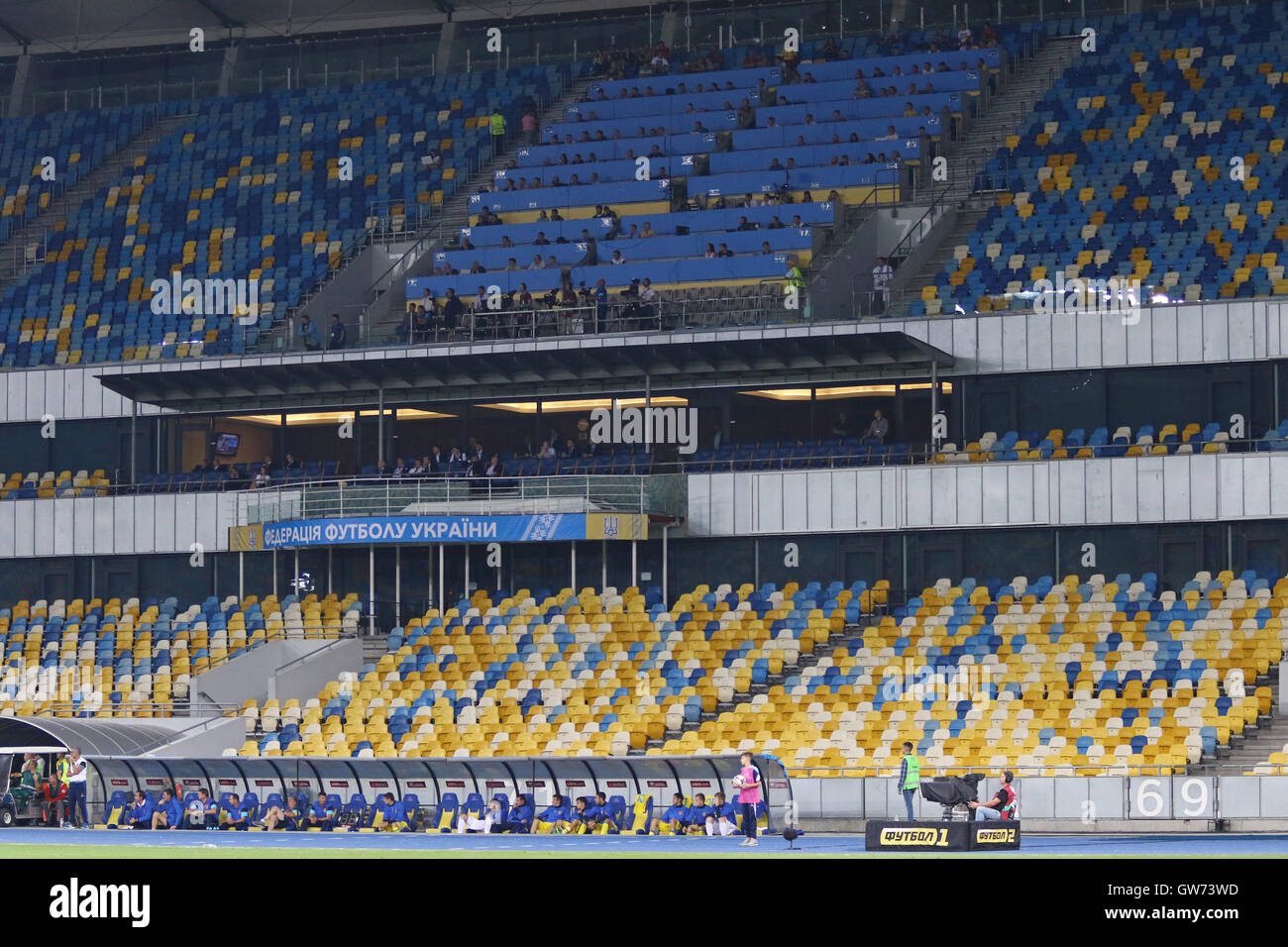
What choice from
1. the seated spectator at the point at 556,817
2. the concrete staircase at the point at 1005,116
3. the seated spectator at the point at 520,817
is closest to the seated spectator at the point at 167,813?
the seated spectator at the point at 520,817

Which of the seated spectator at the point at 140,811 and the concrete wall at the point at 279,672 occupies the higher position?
the concrete wall at the point at 279,672

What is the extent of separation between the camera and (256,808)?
34844mm

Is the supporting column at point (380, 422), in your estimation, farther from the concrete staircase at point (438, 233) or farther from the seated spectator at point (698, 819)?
the seated spectator at point (698, 819)

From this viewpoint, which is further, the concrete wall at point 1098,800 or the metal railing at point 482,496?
the metal railing at point 482,496

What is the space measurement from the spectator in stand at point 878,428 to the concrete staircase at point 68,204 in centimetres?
2457

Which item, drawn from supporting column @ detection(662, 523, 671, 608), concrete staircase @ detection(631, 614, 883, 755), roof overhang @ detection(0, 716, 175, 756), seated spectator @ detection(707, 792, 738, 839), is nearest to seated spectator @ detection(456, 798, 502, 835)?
seated spectator @ detection(707, 792, 738, 839)

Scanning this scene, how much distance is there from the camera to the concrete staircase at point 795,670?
37.8 meters

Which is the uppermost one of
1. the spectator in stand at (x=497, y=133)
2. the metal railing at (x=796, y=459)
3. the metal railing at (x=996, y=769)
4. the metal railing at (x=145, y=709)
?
the spectator in stand at (x=497, y=133)

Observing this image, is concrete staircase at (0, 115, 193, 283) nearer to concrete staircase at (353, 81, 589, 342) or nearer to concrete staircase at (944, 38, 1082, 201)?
concrete staircase at (353, 81, 589, 342)

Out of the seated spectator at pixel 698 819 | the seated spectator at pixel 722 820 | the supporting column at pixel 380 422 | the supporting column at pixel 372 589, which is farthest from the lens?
the supporting column at pixel 380 422

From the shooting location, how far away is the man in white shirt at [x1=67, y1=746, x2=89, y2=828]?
1363 inches

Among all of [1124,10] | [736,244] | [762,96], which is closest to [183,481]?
[736,244]

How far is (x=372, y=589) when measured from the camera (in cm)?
4594

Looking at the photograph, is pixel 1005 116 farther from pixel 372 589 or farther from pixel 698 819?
pixel 698 819
